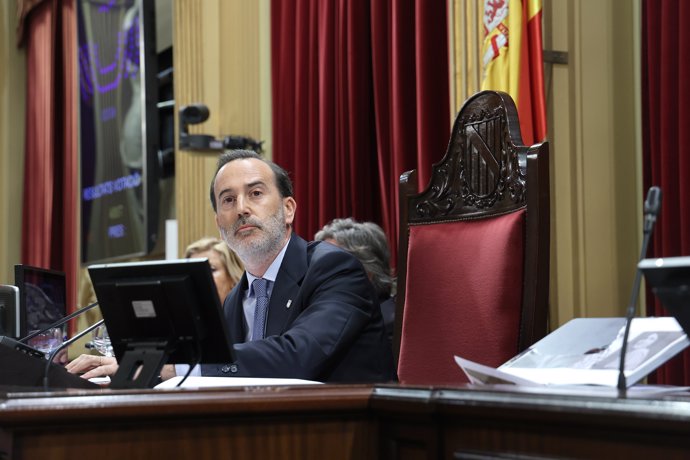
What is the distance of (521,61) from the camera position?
13.0ft

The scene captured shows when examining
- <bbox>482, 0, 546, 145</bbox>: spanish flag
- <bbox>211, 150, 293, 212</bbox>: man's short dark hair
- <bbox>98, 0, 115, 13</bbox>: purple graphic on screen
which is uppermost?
<bbox>98, 0, 115, 13</bbox>: purple graphic on screen

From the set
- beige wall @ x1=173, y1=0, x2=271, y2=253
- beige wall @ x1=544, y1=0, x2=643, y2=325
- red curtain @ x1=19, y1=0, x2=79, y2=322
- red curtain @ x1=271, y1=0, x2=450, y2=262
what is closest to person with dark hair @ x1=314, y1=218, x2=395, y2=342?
red curtain @ x1=271, y1=0, x2=450, y2=262

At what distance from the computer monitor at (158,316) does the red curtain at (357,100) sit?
2747mm

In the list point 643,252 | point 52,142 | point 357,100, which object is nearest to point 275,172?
point 643,252

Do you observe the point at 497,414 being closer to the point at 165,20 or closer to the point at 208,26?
the point at 208,26

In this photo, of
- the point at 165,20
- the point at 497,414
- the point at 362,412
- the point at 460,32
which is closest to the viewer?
the point at 497,414

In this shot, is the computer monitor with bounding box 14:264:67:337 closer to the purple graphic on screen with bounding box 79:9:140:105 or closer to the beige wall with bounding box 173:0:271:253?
the beige wall with bounding box 173:0:271:253

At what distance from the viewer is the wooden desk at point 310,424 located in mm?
1309

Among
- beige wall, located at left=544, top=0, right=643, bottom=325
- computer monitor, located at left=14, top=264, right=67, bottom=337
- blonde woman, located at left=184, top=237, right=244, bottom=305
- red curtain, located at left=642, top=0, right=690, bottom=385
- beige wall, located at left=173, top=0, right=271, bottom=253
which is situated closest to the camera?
computer monitor, located at left=14, top=264, right=67, bottom=337

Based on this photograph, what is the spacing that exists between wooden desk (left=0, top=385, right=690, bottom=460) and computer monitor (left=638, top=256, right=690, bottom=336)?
0.55ft

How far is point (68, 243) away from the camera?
8102 mm

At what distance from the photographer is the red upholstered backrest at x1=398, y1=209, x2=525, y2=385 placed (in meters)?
2.56

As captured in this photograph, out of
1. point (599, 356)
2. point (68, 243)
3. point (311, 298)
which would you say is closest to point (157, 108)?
point (68, 243)

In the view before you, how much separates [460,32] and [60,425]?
10.4 ft
